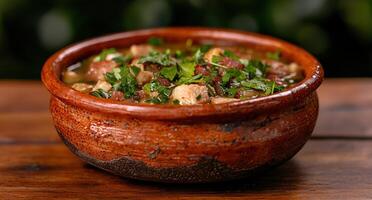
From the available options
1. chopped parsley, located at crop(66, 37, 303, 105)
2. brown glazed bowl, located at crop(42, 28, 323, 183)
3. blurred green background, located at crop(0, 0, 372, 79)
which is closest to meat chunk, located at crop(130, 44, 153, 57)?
chopped parsley, located at crop(66, 37, 303, 105)

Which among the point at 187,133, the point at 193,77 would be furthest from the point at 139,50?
the point at 187,133

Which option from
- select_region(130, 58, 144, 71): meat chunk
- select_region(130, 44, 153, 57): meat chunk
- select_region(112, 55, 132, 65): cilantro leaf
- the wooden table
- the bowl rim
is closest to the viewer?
the bowl rim

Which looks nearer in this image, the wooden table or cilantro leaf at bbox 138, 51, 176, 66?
the wooden table

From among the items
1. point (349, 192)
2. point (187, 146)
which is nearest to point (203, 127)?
point (187, 146)

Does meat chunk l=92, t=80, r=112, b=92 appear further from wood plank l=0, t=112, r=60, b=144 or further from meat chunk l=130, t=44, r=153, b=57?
wood plank l=0, t=112, r=60, b=144

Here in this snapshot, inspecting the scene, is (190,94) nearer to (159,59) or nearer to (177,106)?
(177,106)

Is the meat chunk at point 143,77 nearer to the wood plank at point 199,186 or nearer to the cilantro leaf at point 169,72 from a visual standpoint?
the cilantro leaf at point 169,72

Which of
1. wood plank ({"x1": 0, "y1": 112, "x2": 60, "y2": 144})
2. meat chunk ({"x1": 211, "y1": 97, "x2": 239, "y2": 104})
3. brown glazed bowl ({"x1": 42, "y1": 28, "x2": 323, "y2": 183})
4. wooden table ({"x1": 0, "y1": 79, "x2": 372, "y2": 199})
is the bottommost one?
wood plank ({"x1": 0, "y1": 112, "x2": 60, "y2": 144})
